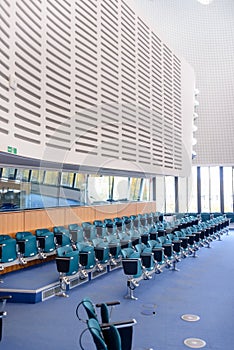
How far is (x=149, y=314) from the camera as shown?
196 inches

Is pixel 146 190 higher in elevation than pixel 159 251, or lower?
higher

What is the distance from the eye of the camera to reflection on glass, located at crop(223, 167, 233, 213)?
724 inches

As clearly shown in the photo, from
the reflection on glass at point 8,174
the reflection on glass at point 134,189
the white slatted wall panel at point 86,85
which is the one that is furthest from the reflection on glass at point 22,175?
the reflection on glass at point 134,189

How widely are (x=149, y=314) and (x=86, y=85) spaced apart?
16.5ft

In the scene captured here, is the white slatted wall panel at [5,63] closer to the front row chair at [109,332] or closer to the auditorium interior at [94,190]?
the auditorium interior at [94,190]

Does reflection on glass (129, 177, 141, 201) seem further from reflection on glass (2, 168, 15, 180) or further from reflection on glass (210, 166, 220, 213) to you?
reflection on glass (2, 168, 15, 180)

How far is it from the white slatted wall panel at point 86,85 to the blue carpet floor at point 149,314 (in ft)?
8.51

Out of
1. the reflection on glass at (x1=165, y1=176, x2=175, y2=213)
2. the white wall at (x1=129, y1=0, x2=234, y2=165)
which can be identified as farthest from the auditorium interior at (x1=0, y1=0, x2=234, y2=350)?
the reflection on glass at (x1=165, y1=176, x2=175, y2=213)

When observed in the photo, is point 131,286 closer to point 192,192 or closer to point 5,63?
point 5,63

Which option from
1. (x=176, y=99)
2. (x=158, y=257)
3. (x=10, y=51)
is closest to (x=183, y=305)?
(x=158, y=257)

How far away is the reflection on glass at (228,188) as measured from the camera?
18.4 metres

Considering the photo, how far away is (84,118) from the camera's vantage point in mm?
7555

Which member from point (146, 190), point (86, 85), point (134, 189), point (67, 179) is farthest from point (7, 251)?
point (146, 190)

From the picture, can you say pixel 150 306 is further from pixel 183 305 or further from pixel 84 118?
pixel 84 118
